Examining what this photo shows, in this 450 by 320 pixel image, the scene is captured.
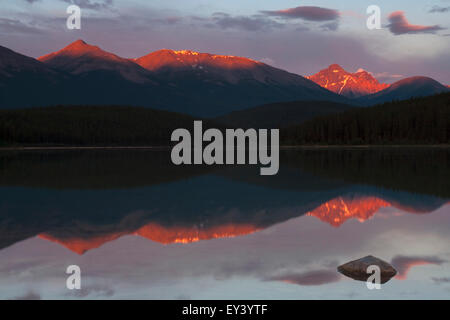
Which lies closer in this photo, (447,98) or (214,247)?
(214,247)

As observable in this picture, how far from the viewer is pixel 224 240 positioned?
19000 millimetres

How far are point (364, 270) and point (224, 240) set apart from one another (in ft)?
21.4

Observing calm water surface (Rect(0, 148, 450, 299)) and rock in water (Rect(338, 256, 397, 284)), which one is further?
rock in water (Rect(338, 256, 397, 284))

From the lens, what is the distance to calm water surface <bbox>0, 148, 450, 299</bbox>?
13.1 m

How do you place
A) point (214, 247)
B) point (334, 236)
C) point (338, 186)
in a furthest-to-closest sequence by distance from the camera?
point (338, 186) → point (334, 236) → point (214, 247)

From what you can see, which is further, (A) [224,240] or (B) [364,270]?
(A) [224,240]

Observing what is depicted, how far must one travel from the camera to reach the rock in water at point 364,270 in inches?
539

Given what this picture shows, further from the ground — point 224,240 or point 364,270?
point 224,240

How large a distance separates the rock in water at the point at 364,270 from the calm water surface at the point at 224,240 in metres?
0.29

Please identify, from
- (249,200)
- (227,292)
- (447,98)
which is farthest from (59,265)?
(447,98)

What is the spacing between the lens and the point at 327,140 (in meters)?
175

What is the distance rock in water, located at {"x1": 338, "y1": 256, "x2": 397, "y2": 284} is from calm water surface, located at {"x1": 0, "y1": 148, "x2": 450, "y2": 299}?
0.96 ft
